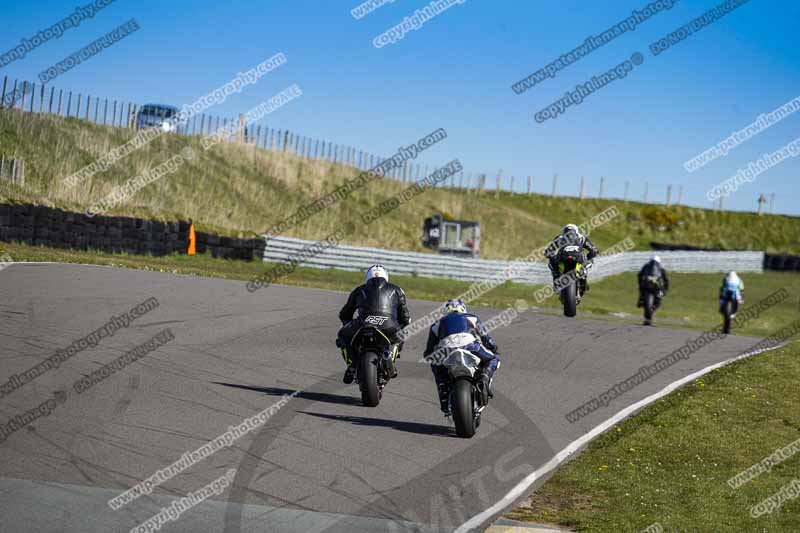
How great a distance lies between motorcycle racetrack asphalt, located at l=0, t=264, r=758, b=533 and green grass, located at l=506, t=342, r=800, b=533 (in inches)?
15.3

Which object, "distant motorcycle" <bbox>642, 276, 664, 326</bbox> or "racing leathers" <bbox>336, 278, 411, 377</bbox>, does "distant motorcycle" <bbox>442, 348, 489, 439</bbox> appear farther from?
"distant motorcycle" <bbox>642, 276, 664, 326</bbox>

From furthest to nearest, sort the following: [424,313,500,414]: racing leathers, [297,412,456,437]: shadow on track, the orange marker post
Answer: the orange marker post → [297,412,456,437]: shadow on track → [424,313,500,414]: racing leathers

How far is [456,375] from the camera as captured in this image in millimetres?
9266

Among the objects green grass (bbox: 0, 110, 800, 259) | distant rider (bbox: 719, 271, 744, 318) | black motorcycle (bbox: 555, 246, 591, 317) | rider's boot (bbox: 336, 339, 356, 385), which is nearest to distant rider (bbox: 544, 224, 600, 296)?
black motorcycle (bbox: 555, 246, 591, 317)

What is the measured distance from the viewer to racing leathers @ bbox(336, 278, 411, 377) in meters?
10.5

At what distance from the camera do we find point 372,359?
10391mm

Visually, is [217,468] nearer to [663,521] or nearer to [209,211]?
[663,521]

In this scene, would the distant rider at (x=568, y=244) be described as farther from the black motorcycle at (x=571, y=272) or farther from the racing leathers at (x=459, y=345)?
the racing leathers at (x=459, y=345)

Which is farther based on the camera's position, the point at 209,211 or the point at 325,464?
the point at 209,211

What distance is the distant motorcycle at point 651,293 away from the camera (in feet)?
76.3

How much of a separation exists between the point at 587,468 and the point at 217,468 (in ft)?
11.6

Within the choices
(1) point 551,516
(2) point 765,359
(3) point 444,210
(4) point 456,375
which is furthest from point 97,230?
(3) point 444,210

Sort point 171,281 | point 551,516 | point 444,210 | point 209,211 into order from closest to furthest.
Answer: point 551,516
point 171,281
point 209,211
point 444,210

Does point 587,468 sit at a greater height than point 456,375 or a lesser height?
lesser
